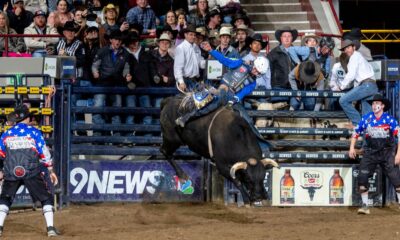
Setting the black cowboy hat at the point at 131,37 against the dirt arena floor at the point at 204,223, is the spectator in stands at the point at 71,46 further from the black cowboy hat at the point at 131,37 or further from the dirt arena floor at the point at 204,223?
the dirt arena floor at the point at 204,223

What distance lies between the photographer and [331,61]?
16.1m

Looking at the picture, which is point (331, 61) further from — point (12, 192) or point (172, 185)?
point (12, 192)

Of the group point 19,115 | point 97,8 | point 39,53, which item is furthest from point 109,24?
point 19,115

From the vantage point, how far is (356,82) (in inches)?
576

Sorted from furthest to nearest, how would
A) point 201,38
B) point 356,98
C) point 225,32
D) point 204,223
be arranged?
point 201,38 < point 225,32 < point 356,98 < point 204,223

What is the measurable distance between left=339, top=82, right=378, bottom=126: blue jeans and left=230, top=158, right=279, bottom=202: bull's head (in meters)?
2.00

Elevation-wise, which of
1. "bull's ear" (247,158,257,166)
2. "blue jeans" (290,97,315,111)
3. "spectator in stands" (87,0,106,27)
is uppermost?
"spectator in stands" (87,0,106,27)

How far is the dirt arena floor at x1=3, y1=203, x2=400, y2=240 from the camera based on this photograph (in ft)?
40.2

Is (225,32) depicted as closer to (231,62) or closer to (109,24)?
(231,62)

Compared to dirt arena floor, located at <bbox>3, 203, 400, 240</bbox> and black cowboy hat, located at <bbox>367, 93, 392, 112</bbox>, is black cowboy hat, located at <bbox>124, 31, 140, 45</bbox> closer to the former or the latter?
dirt arena floor, located at <bbox>3, 203, 400, 240</bbox>

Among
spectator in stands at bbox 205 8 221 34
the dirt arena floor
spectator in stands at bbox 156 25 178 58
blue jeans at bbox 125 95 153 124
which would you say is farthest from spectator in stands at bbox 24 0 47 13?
the dirt arena floor

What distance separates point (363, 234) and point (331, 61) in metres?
4.45

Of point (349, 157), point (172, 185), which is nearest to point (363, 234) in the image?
point (349, 157)

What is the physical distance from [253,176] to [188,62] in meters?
2.64
